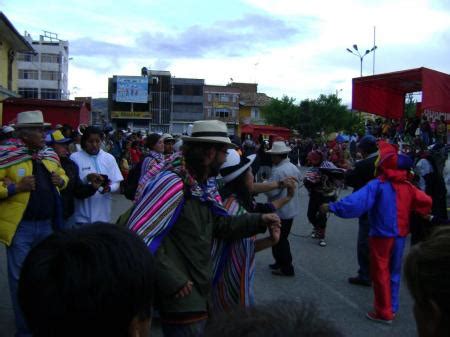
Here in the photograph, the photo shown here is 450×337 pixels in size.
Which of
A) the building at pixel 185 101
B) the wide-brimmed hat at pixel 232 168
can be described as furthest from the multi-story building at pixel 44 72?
the wide-brimmed hat at pixel 232 168

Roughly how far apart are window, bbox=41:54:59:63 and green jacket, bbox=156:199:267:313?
312 ft

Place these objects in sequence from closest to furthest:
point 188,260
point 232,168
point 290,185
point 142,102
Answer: point 188,260, point 232,168, point 290,185, point 142,102

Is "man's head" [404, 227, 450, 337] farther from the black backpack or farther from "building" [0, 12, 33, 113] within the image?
"building" [0, 12, 33, 113]

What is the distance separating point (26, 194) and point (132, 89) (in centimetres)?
8881

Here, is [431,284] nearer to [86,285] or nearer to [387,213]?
[86,285]

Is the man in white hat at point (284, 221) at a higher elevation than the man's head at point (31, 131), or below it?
below

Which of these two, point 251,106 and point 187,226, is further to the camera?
point 251,106

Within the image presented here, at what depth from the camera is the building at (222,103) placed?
9225cm

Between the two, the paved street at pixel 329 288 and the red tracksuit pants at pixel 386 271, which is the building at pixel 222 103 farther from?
the red tracksuit pants at pixel 386 271

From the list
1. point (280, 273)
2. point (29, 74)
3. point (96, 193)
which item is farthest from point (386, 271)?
point (29, 74)

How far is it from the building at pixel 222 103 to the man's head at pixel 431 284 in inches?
3560

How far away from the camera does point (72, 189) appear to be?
461 centimetres

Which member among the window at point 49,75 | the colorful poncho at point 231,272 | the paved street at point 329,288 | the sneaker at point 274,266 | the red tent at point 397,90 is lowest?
the paved street at point 329,288

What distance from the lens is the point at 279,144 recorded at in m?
7.05
